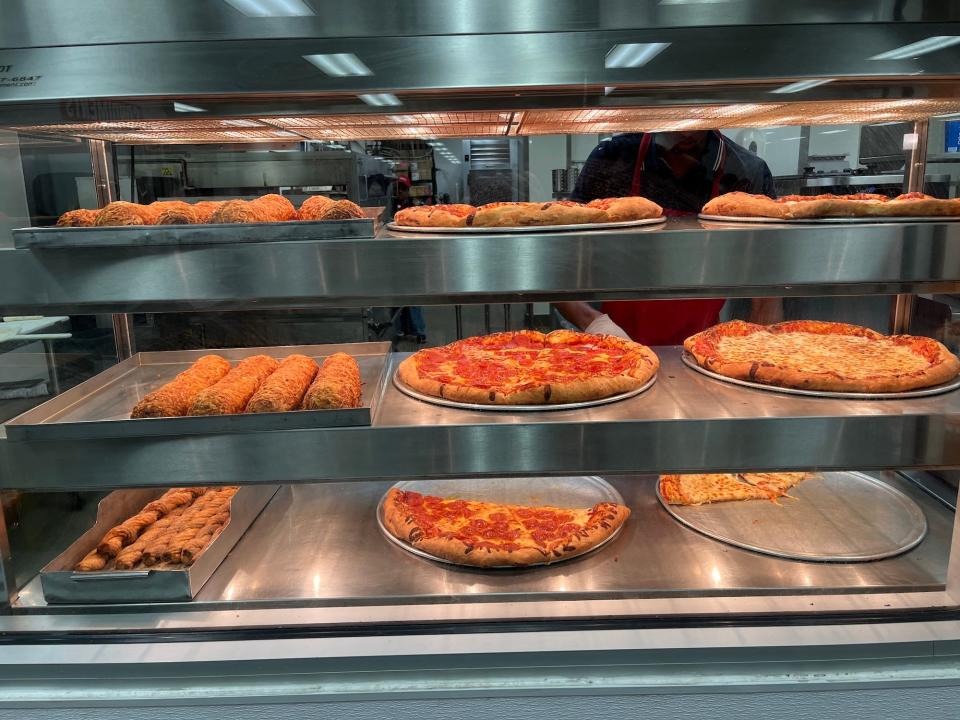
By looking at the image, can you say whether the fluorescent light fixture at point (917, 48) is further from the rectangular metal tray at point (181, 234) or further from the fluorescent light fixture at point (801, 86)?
the rectangular metal tray at point (181, 234)

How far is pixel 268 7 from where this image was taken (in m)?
1.51

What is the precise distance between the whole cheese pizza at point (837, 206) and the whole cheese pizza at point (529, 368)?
1.74 ft

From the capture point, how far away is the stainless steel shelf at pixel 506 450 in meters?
1.67

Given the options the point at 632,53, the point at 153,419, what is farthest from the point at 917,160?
the point at 153,419

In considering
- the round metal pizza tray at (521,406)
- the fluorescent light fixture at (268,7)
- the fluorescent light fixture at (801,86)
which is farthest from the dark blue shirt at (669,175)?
the fluorescent light fixture at (268,7)

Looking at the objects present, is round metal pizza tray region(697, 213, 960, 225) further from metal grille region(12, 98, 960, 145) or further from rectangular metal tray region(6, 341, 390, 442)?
rectangular metal tray region(6, 341, 390, 442)

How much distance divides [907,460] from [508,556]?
1.07 meters

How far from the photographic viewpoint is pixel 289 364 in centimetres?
206

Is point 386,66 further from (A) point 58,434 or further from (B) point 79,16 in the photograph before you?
(A) point 58,434

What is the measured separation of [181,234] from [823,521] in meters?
2.12

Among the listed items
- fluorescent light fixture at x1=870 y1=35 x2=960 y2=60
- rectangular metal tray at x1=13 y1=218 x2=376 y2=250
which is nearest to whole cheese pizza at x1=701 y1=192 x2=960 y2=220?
fluorescent light fixture at x1=870 y1=35 x2=960 y2=60

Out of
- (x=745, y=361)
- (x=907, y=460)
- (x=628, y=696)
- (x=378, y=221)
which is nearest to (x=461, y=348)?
(x=378, y=221)

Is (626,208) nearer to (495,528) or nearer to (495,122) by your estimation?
(495,122)

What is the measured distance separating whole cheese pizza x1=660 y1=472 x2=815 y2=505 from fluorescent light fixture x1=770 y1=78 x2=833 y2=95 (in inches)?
49.9
